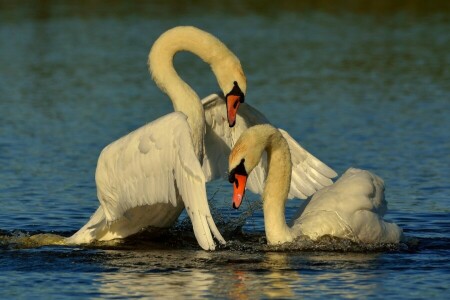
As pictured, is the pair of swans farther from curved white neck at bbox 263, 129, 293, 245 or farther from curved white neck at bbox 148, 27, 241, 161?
curved white neck at bbox 263, 129, 293, 245

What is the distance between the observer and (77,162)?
53.4 ft

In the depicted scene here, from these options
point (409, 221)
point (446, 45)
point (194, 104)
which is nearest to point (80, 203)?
point (194, 104)

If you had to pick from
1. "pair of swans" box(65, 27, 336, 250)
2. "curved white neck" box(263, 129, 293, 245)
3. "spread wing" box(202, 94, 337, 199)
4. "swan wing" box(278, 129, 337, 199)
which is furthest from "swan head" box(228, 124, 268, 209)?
"swan wing" box(278, 129, 337, 199)

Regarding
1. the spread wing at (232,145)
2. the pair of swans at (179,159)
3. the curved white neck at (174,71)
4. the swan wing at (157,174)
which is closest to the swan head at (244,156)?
the pair of swans at (179,159)

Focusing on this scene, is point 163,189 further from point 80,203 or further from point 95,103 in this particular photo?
point 95,103

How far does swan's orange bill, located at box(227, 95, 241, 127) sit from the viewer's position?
1196 centimetres

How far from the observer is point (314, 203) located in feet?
39.1

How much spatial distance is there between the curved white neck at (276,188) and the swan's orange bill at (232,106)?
49 centimetres

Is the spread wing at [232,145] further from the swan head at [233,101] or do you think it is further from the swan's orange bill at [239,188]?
the swan's orange bill at [239,188]

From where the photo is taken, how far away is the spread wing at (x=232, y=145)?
13.0m

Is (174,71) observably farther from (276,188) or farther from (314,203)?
(314,203)

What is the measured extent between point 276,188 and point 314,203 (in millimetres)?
445

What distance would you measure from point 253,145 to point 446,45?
17370mm

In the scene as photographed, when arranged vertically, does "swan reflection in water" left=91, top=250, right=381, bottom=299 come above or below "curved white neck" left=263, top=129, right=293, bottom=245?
below
